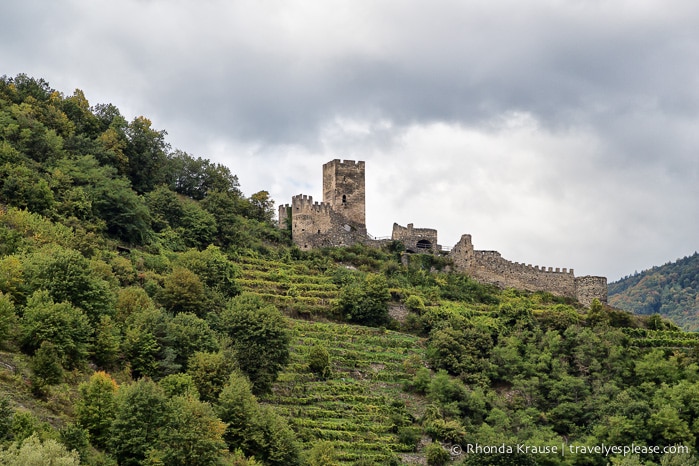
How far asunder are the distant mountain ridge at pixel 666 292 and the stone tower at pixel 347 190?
34324mm

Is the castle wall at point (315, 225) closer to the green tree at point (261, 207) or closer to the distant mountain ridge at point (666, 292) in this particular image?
the green tree at point (261, 207)

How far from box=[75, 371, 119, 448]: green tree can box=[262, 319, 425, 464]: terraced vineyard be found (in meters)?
11.2

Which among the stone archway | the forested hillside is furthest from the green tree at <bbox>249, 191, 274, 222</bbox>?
the stone archway

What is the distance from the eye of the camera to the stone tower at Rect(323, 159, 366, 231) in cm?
7400

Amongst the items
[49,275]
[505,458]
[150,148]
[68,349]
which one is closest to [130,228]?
[150,148]

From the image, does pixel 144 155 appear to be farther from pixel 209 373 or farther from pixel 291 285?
pixel 209 373

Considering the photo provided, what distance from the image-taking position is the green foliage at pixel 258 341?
4838 centimetres

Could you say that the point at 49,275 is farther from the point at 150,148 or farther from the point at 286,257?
the point at 150,148

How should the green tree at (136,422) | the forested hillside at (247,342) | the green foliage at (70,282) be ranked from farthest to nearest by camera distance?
the green foliage at (70,282)
the forested hillside at (247,342)
the green tree at (136,422)

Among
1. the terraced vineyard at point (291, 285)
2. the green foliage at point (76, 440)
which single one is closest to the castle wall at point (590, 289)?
the terraced vineyard at point (291, 285)

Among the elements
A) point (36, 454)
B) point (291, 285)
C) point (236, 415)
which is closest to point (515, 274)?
point (291, 285)

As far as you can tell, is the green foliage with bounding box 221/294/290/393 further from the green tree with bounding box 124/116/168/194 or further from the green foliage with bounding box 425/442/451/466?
the green tree with bounding box 124/116/168/194

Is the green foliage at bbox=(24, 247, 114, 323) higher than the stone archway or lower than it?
lower

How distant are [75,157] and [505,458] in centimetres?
3455
